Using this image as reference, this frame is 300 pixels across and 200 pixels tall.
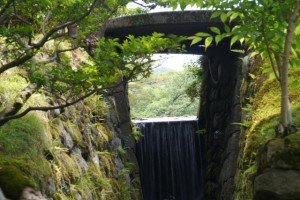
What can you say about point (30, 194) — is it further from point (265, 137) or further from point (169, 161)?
point (169, 161)

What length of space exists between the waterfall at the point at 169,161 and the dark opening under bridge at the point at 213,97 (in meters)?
0.61

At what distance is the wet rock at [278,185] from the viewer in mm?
2789

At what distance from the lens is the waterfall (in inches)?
470

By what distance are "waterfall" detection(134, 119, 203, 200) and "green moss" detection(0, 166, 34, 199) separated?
840 centimetres

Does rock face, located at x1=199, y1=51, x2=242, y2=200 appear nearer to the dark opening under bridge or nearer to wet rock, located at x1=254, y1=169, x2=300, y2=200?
the dark opening under bridge

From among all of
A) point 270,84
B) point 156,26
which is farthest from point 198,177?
point 270,84

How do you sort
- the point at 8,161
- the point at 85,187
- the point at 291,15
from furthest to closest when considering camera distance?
1. the point at 85,187
2. the point at 8,161
3. the point at 291,15

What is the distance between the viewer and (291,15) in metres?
2.79

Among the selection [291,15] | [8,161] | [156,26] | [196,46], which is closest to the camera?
[291,15]

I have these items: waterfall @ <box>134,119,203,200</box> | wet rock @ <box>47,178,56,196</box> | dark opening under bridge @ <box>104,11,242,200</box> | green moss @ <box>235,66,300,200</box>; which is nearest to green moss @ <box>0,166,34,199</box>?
wet rock @ <box>47,178,56,196</box>

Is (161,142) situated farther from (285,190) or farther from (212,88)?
(285,190)

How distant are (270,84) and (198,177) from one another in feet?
25.4

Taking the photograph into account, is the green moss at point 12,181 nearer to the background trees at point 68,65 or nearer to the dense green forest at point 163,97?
the background trees at point 68,65

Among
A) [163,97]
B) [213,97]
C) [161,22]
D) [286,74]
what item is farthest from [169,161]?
[163,97]
